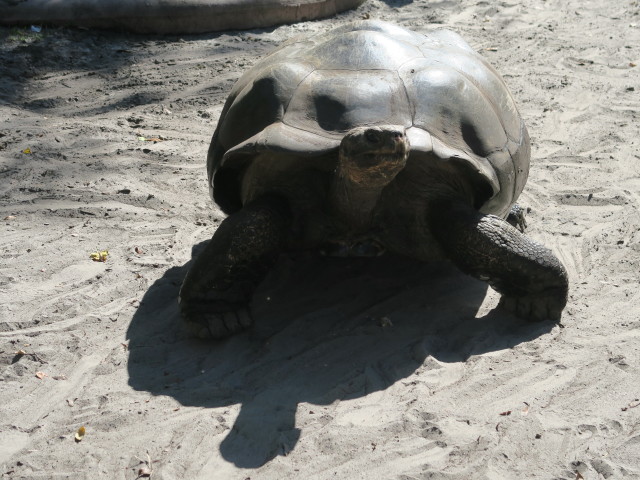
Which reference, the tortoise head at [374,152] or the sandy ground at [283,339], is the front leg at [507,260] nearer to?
the sandy ground at [283,339]

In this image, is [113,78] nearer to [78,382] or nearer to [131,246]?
[131,246]

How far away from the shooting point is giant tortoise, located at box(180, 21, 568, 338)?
417 cm

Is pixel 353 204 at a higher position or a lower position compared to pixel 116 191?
higher

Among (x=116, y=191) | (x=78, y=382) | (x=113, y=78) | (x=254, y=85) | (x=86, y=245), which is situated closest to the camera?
(x=78, y=382)

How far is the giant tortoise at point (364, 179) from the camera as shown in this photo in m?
4.17

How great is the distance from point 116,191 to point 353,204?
7.29 feet

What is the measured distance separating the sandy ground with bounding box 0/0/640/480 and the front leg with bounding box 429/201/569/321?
0.14m

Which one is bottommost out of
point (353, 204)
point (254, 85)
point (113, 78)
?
point (113, 78)

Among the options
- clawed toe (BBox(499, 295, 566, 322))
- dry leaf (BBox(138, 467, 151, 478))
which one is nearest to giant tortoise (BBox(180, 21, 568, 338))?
clawed toe (BBox(499, 295, 566, 322))

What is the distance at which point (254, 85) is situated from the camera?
4559mm

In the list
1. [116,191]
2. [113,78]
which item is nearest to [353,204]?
[116,191]

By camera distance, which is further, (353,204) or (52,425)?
(353,204)

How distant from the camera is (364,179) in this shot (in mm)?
4008

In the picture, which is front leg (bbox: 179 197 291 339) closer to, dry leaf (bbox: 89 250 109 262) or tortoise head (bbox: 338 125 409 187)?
tortoise head (bbox: 338 125 409 187)
